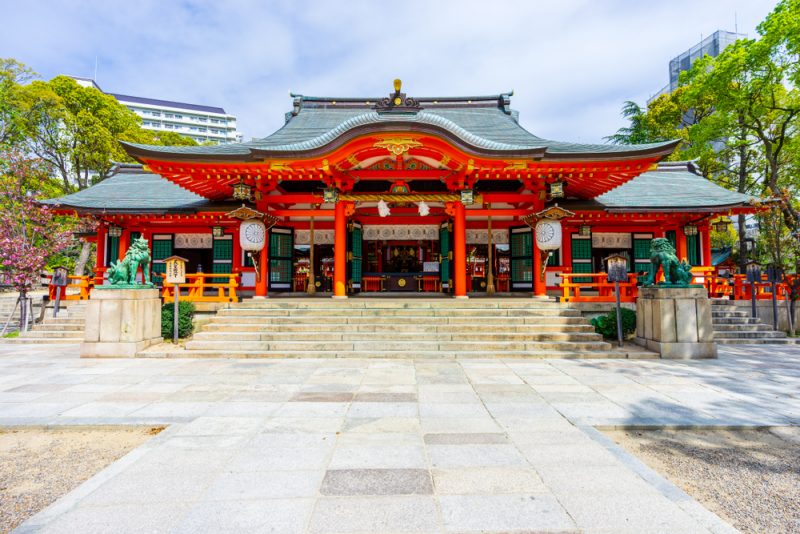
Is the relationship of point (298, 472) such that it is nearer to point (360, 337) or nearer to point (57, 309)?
point (360, 337)

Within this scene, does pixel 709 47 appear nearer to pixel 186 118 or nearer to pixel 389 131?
pixel 389 131

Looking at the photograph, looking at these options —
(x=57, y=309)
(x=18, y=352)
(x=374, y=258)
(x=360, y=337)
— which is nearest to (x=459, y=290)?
(x=360, y=337)

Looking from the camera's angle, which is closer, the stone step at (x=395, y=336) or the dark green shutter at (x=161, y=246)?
the stone step at (x=395, y=336)

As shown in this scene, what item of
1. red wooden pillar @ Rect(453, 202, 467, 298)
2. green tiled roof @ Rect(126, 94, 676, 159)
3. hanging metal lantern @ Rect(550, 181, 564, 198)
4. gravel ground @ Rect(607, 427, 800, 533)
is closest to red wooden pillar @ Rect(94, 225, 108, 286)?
green tiled roof @ Rect(126, 94, 676, 159)

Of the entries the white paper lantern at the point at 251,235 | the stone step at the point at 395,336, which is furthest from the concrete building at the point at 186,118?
the stone step at the point at 395,336

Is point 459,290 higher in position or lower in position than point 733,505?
higher

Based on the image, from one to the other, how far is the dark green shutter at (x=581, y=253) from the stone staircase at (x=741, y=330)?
3.81 metres

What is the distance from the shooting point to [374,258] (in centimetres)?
1533

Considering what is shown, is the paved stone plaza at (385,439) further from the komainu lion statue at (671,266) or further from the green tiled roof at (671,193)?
the green tiled roof at (671,193)

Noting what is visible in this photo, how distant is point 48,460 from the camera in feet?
11.3

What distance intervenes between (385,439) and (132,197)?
14.9m

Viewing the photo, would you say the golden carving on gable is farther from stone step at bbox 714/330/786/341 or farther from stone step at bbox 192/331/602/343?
stone step at bbox 714/330/786/341

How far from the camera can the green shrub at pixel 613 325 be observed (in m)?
8.98

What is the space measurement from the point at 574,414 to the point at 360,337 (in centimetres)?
503
